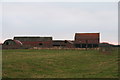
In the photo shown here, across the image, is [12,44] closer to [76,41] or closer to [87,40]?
[76,41]

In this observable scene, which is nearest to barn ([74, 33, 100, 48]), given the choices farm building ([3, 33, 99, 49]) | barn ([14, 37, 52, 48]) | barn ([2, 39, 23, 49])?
farm building ([3, 33, 99, 49])

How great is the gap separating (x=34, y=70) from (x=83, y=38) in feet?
229

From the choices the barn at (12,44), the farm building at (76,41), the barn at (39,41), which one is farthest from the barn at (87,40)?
the barn at (12,44)

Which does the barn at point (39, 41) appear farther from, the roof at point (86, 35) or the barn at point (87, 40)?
the roof at point (86, 35)

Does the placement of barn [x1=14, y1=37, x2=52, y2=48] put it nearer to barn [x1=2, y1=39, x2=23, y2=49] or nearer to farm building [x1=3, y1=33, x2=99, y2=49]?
farm building [x1=3, y1=33, x2=99, y2=49]

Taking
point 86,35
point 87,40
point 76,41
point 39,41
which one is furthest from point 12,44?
point 86,35

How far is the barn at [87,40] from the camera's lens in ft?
277

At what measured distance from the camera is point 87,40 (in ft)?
279

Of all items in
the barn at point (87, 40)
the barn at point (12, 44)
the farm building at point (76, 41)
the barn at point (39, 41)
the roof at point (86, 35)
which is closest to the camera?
the barn at point (12, 44)

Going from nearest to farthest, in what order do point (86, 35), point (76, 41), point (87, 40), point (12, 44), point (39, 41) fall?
point (12, 44) < point (39, 41) < point (87, 40) < point (76, 41) < point (86, 35)

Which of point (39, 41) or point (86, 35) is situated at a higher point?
point (86, 35)

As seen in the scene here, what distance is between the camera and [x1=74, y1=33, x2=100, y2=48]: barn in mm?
84375

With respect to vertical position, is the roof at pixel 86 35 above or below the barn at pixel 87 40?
above

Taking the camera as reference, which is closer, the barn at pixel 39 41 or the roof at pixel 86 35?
the barn at pixel 39 41
